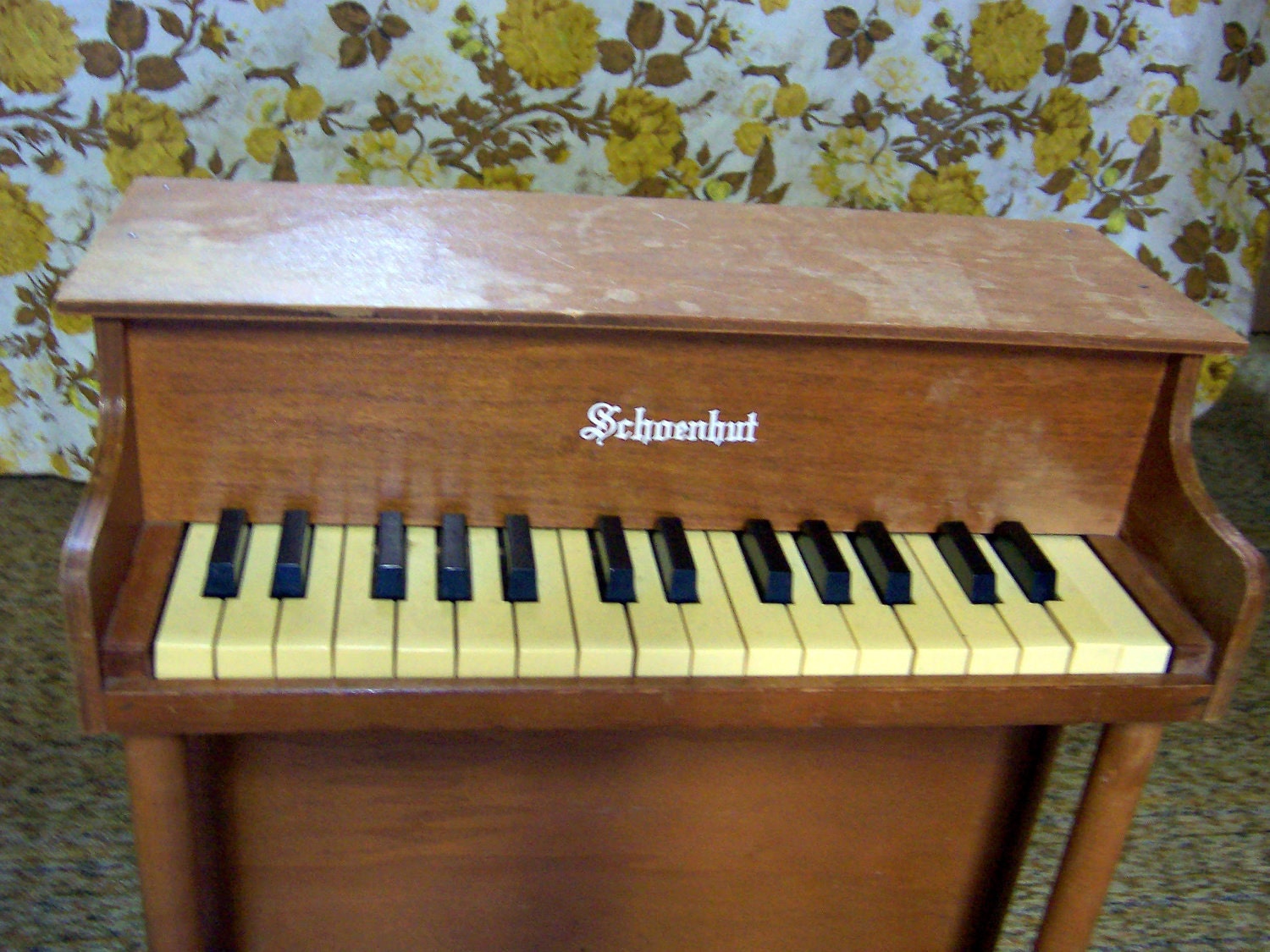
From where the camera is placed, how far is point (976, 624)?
1051 mm

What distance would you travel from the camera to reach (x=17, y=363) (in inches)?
91.4

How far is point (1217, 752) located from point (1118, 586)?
43.4 inches

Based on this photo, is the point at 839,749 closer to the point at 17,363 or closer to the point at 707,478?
the point at 707,478

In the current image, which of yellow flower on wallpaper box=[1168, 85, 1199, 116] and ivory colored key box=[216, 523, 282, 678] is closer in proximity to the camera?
ivory colored key box=[216, 523, 282, 678]

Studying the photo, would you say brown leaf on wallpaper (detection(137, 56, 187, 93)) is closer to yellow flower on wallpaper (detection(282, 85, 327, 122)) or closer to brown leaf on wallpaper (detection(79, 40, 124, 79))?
brown leaf on wallpaper (detection(79, 40, 124, 79))

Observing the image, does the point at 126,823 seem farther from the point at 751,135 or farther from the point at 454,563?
the point at 751,135

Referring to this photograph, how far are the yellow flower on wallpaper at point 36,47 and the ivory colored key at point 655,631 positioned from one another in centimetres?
157

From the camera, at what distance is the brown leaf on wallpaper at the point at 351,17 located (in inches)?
80.8

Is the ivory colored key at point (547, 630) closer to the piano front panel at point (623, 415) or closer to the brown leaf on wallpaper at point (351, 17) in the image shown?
the piano front panel at point (623, 415)

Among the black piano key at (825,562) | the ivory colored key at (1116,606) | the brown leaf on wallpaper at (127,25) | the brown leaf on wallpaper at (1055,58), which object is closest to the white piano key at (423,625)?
Answer: the black piano key at (825,562)

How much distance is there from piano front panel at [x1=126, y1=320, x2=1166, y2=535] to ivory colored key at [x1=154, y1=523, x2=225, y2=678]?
87 millimetres

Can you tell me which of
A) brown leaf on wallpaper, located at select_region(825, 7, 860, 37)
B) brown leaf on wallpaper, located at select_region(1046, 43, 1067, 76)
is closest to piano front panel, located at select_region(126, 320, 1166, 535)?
brown leaf on wallpaper, located at select_region(825, 7, 860, 37)

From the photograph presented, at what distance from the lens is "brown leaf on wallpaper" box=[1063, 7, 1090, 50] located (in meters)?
2.25

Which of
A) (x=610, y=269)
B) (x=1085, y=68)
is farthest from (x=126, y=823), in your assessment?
(x=1085, y=68)
